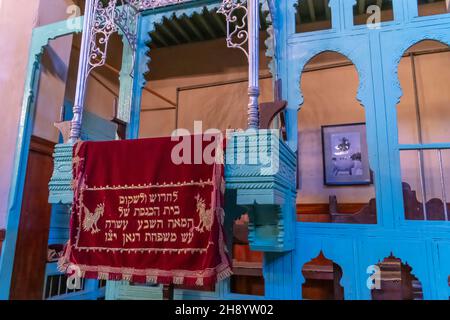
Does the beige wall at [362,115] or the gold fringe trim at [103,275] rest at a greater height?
the beige wall at [362,115]

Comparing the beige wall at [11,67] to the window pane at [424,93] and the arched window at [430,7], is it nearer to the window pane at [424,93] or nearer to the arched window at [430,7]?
the window pane at [424,93]

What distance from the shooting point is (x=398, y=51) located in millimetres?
2279

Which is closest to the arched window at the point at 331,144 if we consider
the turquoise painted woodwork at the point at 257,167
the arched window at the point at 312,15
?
the arched window at the point at 312,15

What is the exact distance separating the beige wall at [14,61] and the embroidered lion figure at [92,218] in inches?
53.6

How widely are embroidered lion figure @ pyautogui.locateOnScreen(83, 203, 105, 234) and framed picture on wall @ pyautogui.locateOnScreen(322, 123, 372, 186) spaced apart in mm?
2844

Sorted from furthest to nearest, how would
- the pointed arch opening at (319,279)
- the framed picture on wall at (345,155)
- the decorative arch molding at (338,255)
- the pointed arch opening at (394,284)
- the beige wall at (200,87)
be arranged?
the beige wall at (200,87) < the framed picture on wall at (345,155) < the pointed arch opening at (319,279) < the pointed arch opening at (394,284) < the decorative arch molding at (338,255)

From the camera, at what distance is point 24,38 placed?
3211 millimetres

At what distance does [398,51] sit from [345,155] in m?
1.97

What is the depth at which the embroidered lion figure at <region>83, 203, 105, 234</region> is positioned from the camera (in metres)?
2.03

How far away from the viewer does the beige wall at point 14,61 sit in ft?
9.89

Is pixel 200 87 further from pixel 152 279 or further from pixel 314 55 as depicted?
pixel 152 279
